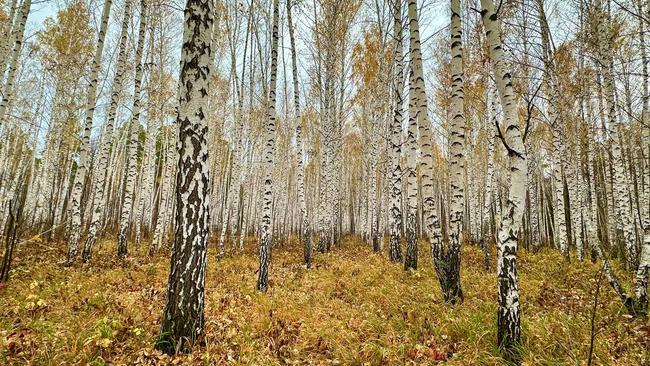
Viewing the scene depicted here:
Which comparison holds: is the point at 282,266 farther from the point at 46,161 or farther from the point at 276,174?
the point at 276,174

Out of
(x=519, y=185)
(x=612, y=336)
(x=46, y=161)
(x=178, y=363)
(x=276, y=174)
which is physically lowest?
(x=178, y=363)

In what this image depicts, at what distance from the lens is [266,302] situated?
603cm

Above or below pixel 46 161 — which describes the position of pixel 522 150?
below

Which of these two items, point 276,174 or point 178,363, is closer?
point 178,363

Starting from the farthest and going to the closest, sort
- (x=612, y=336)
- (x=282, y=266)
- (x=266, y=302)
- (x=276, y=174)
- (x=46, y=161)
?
(x=276, y=174) < (x=46, y=161) < (x=282, y=266) < (x=266, y=302) < (x=612, y=336)

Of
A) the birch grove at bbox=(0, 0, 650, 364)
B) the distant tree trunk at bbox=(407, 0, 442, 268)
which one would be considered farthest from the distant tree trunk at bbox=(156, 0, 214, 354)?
the distant tree trunk at bbox=(407, 0, 442, 268)

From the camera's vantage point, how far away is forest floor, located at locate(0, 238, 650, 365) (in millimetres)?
3758

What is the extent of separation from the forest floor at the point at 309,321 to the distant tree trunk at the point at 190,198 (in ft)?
1.13

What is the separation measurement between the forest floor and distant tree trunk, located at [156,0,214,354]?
34 centimetres

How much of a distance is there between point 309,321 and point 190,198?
2743mm

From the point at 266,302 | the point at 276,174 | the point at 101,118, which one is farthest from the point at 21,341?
the point at 276,174

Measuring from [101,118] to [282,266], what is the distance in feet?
50.3

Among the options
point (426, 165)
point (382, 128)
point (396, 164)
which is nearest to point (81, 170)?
point (426, 165)

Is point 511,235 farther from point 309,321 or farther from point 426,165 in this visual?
point 309,321
